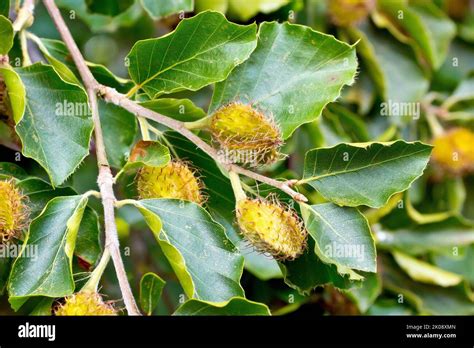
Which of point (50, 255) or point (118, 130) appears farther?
point (118, 130)

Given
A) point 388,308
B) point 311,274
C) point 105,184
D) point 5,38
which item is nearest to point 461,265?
point 388,308

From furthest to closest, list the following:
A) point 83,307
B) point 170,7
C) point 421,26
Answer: point 421,26
point 170,7
point 83,307

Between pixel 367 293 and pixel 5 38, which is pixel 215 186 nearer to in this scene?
pixel 5 38

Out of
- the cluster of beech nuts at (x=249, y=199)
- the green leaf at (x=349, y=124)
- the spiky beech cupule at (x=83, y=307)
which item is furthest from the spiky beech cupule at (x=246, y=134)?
the green leaf at (x=349, y=124)

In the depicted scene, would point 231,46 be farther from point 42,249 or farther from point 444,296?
point 444,296
